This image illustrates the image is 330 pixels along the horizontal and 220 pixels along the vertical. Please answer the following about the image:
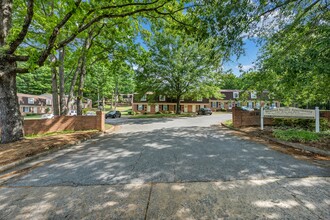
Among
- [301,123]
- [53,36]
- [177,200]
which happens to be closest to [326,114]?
[301,123]

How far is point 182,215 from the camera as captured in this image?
225 centimetres

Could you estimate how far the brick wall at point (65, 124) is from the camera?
922 cm

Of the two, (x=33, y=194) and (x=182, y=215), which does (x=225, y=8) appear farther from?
(x=33, y=194)

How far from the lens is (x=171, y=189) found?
117 inches

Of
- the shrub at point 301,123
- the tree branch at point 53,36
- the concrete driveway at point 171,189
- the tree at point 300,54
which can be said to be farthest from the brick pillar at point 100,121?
the shrub at point 301,123

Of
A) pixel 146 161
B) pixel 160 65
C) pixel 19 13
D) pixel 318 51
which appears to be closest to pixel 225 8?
pixel 318 51

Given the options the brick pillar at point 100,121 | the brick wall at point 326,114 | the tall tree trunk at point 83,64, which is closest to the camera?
the brick wall at point 326,114

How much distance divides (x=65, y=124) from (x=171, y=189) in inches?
387

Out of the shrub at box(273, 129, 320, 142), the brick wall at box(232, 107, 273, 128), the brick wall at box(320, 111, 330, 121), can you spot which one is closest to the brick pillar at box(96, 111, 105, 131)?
the brick wall at box(232, 107, 273, 128)

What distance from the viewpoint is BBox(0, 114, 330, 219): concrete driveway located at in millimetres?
2330

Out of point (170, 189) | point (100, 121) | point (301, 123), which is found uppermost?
point (100, 121)

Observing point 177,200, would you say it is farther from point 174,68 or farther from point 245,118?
point 174,68

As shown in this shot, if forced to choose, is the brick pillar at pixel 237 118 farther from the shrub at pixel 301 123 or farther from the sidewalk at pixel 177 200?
the sidewalk at pixel 177 200

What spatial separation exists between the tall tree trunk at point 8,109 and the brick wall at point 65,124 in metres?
2.66
